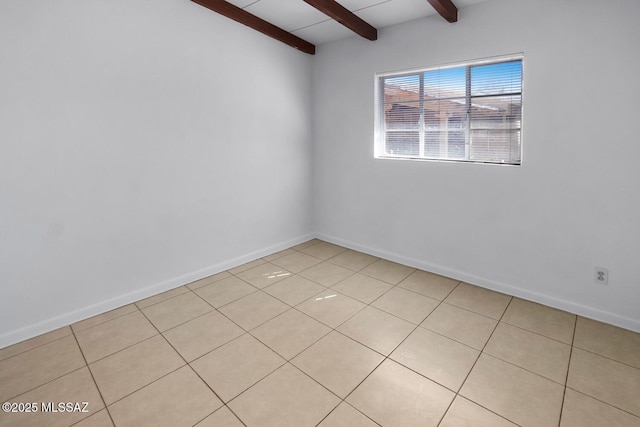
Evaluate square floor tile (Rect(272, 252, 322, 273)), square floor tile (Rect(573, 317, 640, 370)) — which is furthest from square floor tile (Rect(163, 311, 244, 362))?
square floor tile (Rect(573, 317, 640, 370))

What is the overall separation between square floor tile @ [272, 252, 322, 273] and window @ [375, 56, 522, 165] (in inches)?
61.2

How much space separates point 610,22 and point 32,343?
16.0 ft

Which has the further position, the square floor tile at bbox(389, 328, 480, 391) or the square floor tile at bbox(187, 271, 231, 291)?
the square floor tile at bbox(187, 271, 231, 291)

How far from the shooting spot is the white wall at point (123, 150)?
7.54 feet

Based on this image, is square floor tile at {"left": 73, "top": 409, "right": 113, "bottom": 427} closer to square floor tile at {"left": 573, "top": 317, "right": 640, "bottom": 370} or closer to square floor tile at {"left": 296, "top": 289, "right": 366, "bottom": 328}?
square floor tile at {"left": 296, "top": 289, "right": 366, "bottom": 328}

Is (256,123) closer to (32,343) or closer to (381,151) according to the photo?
(381,151)

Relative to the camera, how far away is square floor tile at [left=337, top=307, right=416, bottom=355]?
2.34 meters

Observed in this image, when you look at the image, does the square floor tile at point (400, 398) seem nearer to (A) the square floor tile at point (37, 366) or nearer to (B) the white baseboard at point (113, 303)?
(A) the square floor tile at point (37, 366)

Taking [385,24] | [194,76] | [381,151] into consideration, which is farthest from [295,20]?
[381,151]

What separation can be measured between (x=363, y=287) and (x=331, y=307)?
0.52 m

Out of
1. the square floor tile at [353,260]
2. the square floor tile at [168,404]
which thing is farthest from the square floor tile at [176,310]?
the square floor tile at [353,260]

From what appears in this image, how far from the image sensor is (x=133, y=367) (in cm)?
210

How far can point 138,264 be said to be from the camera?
116 inches

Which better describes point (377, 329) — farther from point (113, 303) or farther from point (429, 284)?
point (113, 303)
